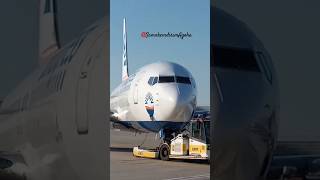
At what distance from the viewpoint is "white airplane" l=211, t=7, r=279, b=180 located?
3.39 meters

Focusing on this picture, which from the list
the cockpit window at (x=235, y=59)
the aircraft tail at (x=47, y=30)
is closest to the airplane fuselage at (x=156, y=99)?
the cockpit window at (x=235, y=59)

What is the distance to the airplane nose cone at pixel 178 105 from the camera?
339cm

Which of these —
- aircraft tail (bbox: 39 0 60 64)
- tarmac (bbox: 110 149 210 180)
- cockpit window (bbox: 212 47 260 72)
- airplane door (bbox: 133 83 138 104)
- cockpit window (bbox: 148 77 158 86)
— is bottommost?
tarmac (bbox: 110 149 210 180)

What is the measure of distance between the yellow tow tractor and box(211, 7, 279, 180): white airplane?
6 centimetres

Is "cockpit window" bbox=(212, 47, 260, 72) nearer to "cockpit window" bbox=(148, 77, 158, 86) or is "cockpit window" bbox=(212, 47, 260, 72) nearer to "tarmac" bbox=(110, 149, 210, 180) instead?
"cockpit window" bbox=(148, 77, 158, 86)

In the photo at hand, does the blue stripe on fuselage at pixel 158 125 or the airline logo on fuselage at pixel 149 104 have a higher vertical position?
the airline logo on fuselage at pixel 149 104

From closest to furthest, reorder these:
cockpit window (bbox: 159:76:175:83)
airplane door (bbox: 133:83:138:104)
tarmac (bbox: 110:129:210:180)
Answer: tarmac (bbox: 110:129:210:180), cockpit window (bbox: 159:76:175:83), airplane door (bbox: 133:83:138:104)

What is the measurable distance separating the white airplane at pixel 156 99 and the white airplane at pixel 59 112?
147 millimetres

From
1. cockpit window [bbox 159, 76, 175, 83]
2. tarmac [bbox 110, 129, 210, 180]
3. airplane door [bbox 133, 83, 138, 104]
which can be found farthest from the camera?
airplane door [bbox 133, 83, 138, 104]

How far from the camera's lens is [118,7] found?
3.25 metres

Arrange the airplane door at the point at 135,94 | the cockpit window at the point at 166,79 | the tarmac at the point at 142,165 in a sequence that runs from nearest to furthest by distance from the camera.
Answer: the tarmac at the point at 142,165 < the cockpit window at the point at 166,79 < the airplane door at the point at 135,94

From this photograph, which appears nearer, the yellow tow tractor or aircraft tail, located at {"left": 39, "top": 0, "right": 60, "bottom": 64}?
the yellow tow tractor

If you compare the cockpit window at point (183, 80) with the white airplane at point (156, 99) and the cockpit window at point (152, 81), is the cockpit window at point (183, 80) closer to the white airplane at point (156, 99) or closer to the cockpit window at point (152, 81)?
the white airplane at point (156, 99)

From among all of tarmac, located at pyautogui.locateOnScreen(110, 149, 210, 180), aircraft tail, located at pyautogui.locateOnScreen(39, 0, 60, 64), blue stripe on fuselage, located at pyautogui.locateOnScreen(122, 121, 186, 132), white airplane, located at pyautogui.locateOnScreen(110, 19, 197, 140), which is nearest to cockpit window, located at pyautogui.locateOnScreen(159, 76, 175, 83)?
white airplane, located at pyautogui.locateOnScreen(110, 19, 197, 140)
